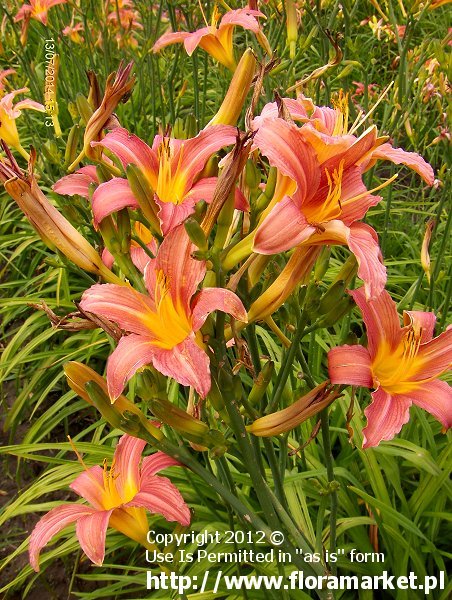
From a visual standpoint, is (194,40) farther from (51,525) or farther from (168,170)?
(51,525)

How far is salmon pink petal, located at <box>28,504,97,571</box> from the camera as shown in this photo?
1013mm

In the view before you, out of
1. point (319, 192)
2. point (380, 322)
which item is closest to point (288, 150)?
point (319, 192)

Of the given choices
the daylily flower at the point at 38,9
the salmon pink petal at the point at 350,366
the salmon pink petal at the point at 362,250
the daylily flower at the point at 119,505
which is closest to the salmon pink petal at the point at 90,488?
the daylily flower at the point at 119,505

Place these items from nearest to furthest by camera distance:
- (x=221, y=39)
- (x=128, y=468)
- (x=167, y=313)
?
(x=167, y=313), (x=128, y=468), (x=221, y=39)

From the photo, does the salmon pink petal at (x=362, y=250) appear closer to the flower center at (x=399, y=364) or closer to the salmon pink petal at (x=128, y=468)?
the flower center at (x=399, y=364)

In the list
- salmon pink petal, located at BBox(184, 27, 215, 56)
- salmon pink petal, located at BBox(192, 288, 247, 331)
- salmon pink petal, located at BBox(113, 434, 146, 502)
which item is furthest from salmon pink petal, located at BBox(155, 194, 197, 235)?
salmon pink petal, located at BBox(184, 27, 215, 56)

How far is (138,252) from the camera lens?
3.60ft

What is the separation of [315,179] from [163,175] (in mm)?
243

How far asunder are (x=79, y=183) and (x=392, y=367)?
1.92ft

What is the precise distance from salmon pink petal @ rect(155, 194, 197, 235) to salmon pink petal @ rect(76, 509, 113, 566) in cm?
47

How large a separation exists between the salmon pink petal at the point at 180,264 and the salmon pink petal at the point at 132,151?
158 mm

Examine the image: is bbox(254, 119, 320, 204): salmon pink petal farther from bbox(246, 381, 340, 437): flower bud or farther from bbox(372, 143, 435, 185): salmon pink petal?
bbox(246, 381, 340, 437): flower bud

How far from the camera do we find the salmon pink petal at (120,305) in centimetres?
83

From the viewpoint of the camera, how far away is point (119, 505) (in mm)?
1027
